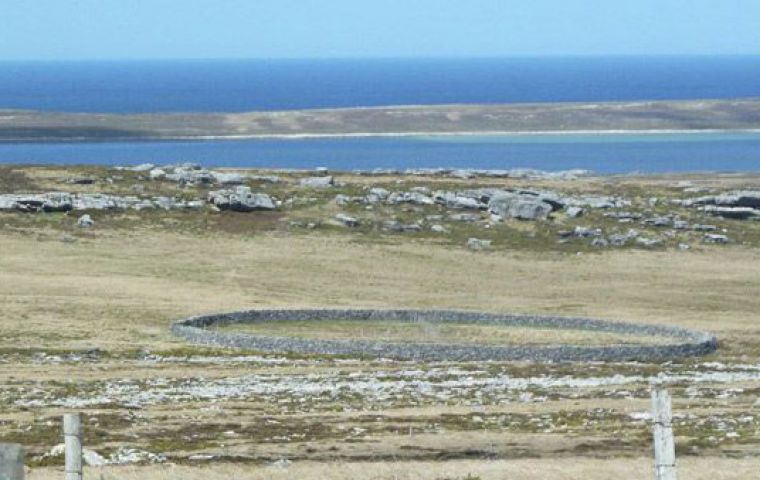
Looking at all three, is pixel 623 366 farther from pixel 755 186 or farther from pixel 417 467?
pixel 755 186

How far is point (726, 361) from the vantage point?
179 feet

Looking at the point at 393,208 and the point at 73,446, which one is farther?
the point at 393,208

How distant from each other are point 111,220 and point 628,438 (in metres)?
59.1

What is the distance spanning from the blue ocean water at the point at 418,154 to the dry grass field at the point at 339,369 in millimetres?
65981

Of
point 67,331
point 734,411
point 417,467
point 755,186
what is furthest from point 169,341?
point 755,186

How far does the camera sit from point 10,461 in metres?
19.5

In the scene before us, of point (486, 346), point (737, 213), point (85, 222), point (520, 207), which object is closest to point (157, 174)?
point (85, 222)

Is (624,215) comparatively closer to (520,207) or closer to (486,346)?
(520,207)

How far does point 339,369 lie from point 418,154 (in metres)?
126

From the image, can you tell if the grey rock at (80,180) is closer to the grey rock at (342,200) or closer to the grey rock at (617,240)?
the grey rock at (342,200)

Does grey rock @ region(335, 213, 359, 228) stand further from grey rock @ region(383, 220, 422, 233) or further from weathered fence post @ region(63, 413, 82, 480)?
weathered fence post @ region(63, 413, 82, 480)

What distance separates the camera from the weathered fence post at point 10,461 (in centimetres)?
1945

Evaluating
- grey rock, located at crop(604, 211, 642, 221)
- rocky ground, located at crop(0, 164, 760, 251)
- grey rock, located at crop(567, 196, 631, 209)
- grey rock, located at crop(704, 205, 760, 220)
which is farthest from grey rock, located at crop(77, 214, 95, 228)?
grey rock, located at crop(704, 205, 760, 220)

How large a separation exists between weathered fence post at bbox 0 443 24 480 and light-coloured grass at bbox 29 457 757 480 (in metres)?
9.22
